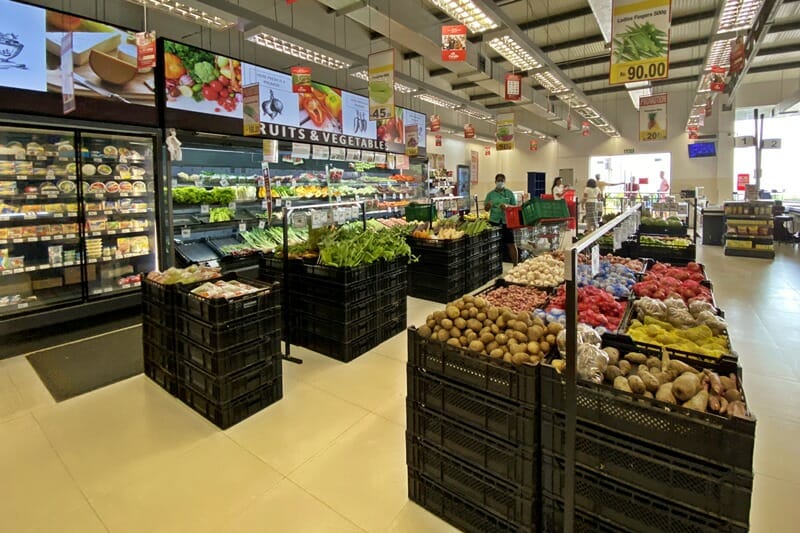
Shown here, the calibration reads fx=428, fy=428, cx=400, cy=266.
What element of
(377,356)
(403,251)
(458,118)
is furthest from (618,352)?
(458,118)

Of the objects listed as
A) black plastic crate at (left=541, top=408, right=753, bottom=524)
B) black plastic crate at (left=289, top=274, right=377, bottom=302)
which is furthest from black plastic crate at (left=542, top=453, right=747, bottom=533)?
black plastic crate at (left=289, top=274, right=377, bottom=302)

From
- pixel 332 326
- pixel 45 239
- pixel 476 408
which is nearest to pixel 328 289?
pixel 332 326

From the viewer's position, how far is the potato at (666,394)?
170cm

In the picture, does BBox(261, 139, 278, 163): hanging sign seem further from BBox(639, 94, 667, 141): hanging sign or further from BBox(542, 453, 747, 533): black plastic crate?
BBox(639, 94, 667, 141): hanging sign

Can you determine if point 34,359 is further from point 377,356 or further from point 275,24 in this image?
point 275,24

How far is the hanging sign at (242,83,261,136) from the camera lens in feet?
19.6

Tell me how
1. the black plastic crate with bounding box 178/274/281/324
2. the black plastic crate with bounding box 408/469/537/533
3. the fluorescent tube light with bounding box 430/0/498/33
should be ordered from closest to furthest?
the black plastic crate with bounding box 408/469/537/533 → the black plastic crate with bounding box 178/274/281/324 → the fluorescent tube light with bounding box 430/0/498/33

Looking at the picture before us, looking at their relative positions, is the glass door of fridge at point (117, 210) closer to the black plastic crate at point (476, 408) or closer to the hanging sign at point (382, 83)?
the hanging sign at point (382, 83)

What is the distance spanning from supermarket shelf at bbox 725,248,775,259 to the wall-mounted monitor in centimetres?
975

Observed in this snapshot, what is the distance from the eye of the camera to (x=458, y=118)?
17312 mm

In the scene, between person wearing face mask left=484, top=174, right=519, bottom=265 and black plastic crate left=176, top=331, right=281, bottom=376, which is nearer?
black plastic crate left=176, top=331, right=281, bottom=376

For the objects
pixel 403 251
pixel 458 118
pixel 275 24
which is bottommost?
pixel 403 251

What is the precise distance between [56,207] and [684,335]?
6.35m

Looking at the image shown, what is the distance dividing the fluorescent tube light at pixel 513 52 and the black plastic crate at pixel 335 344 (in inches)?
216
